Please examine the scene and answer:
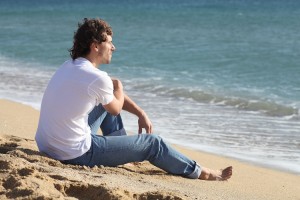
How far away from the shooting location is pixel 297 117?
959 cm

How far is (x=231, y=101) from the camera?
10711mm

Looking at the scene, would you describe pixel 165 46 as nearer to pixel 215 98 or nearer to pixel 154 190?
pixel 215 98

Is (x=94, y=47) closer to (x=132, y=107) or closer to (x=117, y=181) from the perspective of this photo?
(x=132, y=107)

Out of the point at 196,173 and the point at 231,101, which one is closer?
the point at 196,173

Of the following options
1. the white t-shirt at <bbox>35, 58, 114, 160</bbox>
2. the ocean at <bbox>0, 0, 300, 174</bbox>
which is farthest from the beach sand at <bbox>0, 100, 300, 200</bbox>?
the ocean at <bbox>0, 0, 300, 174</bbox>

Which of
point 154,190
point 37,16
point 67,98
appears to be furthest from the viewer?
point 37,16

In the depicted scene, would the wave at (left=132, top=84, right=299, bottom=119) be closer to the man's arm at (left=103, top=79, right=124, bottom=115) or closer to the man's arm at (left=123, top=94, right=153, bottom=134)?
the man's arm at (left=123, top=94, right=153, bottom=134)

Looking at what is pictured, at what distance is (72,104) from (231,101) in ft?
18.9

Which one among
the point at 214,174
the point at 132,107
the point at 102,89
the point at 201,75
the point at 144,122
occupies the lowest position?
the point at 201,75

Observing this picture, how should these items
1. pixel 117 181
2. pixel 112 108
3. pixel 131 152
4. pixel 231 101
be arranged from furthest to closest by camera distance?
pixel 231 101 < pixel 131 152 < pixel 112 108 < pixel 117 181

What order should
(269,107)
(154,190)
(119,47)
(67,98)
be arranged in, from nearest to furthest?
(154,190)
(67,98)
(269,107)
(119,47)

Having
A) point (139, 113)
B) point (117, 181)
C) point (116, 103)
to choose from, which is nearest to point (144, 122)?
point (139, 113)

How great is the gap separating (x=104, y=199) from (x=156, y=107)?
18.3ft

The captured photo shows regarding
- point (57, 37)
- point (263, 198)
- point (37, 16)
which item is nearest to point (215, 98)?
point (263, 198)
